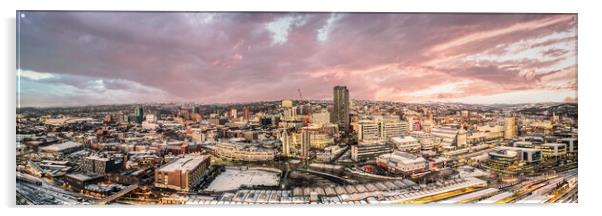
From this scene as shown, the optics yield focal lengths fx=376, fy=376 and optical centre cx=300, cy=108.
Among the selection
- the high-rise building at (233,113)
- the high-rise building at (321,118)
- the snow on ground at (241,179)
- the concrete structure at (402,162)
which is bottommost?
the snow on ground at (241,179)

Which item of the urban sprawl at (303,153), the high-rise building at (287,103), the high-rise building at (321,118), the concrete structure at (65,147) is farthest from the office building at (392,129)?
the concrete structure at (65,147)

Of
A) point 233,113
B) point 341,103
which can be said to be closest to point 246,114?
point 233,113

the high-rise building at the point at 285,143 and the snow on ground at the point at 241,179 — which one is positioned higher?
the high-rise building at the point at 285,143

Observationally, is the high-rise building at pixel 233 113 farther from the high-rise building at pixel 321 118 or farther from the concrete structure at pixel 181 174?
the high-rise building at pixel 321 118

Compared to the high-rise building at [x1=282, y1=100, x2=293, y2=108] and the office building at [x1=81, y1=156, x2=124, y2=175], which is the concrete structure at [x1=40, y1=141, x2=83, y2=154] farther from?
the high-rise building at [x1=282, y1=100, x2=293, y2=108]

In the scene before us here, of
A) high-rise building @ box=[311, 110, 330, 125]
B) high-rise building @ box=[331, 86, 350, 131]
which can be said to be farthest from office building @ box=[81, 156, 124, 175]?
high-rise building @ box=[331, 86, 350, 131]

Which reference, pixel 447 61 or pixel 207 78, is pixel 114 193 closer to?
pixel 207 78

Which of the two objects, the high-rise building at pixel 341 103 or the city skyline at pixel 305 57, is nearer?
the city skyline at pixel 305 57

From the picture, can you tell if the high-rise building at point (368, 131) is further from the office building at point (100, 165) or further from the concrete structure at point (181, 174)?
the office building at point (100, 165)
